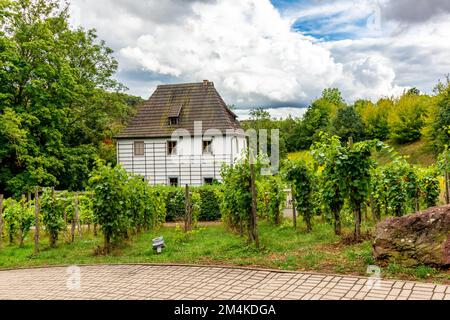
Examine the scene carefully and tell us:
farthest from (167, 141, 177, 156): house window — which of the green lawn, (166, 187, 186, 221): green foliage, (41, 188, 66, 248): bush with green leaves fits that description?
(41, 188, 66, 248): bush with green leaves

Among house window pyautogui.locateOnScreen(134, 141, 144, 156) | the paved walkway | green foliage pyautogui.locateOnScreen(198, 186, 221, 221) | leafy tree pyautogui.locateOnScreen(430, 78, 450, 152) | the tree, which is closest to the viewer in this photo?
the paved walkway

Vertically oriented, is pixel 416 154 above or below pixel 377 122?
below

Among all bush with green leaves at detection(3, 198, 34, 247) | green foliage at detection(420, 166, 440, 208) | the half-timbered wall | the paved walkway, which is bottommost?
the paved walkway

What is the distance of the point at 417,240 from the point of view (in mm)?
7379

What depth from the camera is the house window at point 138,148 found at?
32219mm

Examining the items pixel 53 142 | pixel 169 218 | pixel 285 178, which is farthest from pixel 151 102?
pixel 285 178

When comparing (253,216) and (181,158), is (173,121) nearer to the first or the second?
(181,158)

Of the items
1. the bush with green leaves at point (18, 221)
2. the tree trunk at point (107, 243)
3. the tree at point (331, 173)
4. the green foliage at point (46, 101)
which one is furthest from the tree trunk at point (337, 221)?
the green foliage at point (46, 101)

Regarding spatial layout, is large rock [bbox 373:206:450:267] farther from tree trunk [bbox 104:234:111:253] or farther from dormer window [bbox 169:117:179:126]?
dormer window [bbox 169:117:179:126]

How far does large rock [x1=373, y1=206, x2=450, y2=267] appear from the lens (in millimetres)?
7066

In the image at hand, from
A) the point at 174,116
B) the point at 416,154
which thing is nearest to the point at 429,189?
the point at 174,116

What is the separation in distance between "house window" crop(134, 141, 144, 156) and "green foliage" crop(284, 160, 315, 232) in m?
21.1

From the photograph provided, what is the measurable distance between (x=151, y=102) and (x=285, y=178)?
22.9m

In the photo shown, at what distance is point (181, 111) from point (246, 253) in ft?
79.7
